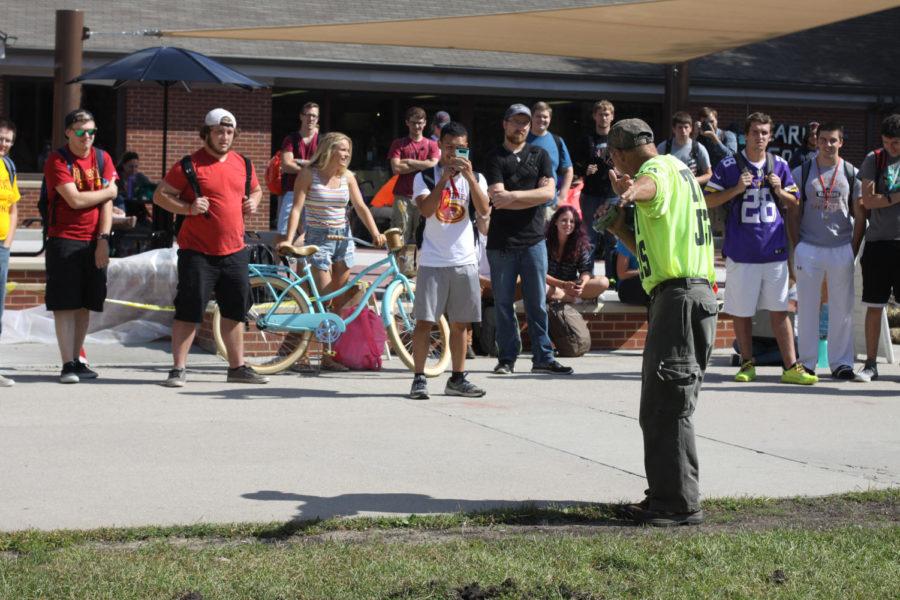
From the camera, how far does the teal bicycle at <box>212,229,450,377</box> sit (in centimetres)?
1041

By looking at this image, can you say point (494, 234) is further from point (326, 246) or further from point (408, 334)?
point (326, 246)

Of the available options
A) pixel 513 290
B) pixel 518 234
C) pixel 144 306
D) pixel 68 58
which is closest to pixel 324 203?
pixel 518 234

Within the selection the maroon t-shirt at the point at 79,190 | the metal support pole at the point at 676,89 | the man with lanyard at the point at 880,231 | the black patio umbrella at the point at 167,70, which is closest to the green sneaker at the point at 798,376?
the man with lanyard at the point at 880,231

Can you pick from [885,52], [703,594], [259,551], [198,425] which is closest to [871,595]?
[703,594]

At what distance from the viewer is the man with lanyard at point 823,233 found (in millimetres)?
10531

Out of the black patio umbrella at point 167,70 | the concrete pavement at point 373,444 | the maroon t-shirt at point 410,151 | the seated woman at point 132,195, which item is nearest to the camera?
the concrete pavement at point 373,444

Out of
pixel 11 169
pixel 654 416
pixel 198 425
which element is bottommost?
pixel 198 425

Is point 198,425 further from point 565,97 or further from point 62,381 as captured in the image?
point 565,97

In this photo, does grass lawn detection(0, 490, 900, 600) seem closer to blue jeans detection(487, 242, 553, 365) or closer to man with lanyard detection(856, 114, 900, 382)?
blue jeans detection(487, 242, 553, 365)

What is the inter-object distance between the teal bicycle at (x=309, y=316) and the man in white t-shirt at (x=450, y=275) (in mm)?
1064

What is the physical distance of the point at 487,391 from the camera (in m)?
9.77

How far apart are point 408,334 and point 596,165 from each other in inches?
148

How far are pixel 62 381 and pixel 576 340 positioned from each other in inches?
176

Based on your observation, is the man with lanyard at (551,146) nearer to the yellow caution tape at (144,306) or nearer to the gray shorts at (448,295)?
the gray shorts at (448,295)
